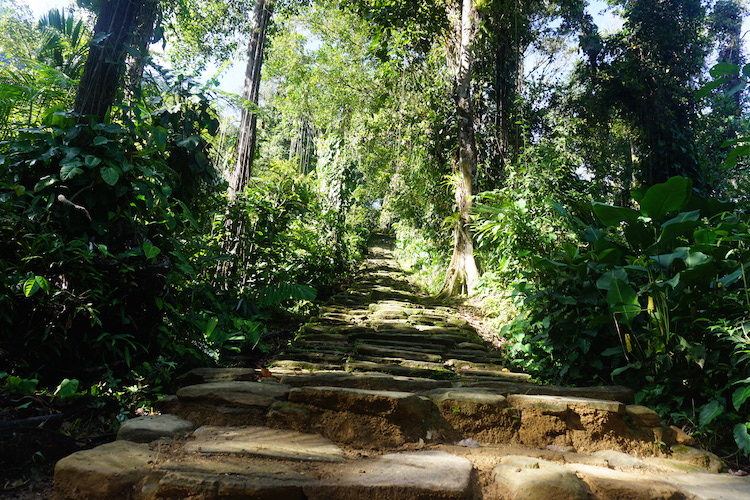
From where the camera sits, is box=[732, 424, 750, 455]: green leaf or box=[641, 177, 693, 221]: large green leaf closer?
box=[732, 424, 750, 455]: green leaf

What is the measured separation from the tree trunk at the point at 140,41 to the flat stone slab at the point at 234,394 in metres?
2.00

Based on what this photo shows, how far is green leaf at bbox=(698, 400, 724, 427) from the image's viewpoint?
1.99 meters

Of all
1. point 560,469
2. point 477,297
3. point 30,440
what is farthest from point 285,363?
point 477,297

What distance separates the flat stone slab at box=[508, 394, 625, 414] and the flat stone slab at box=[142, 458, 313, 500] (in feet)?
3.77

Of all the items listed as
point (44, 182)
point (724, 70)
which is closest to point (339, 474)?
point (44, 182)

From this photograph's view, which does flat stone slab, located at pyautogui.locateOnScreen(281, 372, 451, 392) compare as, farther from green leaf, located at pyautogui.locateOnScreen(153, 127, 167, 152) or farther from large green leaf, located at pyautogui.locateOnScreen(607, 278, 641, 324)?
green leaf, located at pyautogui.locateOnScreen(153, 127, 167, 152)

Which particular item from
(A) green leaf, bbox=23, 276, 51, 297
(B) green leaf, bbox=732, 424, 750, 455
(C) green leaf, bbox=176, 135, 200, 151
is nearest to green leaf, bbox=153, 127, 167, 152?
(C) green leaf, bbox=176, 135, 200, 151

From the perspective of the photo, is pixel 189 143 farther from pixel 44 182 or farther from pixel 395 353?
pixel 395 353

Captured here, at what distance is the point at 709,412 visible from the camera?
2.03 m

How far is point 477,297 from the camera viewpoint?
627 centimetres

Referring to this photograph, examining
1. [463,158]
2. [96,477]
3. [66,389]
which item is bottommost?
[96,477]

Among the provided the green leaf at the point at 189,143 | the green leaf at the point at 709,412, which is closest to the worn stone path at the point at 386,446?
the green leaf at the point at 709,412

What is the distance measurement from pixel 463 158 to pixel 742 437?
5.71 metres

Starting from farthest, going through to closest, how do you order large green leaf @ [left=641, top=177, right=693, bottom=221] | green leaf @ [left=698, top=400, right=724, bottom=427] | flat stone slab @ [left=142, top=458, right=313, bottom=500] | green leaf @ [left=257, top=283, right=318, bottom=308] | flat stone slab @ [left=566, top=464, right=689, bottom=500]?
1. green leaf @ [left=257, top=283, right=318, bottom=308]
2. large green leaf @ [left=641, top=177, right=693, bottom=221]
3. green leaf @ [left=698, top=400, right=724, bottom=427]
4. flat stone slab @ [left=566, top=464, right=689, bottom=500]
5. flat stone slab @ [left=142, top=458, right=313, bottom=500]
